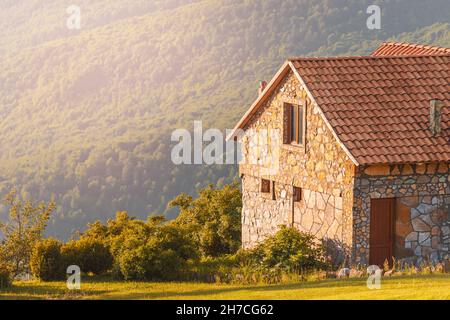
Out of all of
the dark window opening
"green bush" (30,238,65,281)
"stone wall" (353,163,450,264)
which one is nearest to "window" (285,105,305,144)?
the dark window opening

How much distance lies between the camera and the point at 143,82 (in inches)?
5625

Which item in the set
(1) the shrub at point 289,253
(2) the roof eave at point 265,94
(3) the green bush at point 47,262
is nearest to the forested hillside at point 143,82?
(2) the roof eave at point 265,94

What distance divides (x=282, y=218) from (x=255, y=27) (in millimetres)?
106323

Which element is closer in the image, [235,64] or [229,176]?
[229,176]

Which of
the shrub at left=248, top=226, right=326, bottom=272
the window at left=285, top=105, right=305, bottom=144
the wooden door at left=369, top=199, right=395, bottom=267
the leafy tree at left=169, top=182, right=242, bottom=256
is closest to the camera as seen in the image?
the shrub at left=248, top=226, right=326, bottom=272

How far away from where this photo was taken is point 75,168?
11675cm

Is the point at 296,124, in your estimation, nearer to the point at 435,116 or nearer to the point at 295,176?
the point at 295,176

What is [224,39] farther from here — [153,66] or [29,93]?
[29,93]

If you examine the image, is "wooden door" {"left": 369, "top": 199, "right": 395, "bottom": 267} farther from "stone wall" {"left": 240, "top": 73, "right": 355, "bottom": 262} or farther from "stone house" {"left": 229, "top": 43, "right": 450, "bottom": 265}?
"stone wall" {"left": 240, "top": 73, "right": 355, "bottom": 262}

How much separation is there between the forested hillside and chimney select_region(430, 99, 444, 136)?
61.3 m

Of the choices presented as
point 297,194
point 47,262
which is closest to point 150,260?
point 47,262

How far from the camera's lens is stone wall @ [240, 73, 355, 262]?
31.1m

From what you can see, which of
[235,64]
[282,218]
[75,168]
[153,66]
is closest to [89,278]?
[282,218]

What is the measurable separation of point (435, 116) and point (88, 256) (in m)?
10.7
